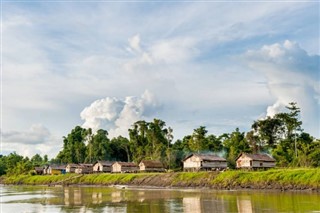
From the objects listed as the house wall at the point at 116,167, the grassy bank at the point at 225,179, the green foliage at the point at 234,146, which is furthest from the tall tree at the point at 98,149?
the green foliage at the point at 234,146

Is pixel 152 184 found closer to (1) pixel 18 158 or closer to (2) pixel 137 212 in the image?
(2) pixel 137 212

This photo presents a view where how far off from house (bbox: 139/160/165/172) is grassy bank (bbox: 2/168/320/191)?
360 inches

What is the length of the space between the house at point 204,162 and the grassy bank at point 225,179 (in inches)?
333

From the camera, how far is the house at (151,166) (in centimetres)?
8855

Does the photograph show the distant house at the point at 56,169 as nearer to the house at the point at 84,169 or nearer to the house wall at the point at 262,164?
the house at the point at 84,169

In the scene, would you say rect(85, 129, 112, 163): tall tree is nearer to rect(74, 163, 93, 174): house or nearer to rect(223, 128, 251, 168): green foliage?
rect(74, 163, 93, 174): house

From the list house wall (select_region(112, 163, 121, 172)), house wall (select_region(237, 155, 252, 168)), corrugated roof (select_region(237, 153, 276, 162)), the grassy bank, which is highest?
corrugated roof (select_region(237, 153, 276, 162))

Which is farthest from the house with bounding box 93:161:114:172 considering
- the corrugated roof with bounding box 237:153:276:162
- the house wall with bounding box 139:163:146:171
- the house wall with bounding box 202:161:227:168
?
the corrugated roof with bounding box 237:153:276:162

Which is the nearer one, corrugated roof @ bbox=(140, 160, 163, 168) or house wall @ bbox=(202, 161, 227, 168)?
house wall @ bbox=(202, 161, 227, 168)

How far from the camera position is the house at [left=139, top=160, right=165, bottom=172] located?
8855 cm

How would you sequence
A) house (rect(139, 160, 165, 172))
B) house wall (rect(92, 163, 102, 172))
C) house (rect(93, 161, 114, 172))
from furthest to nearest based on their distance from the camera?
house wall (rect(92, 163, 102, 172)) → house (rect(93, 161, 114, 172)) → house (rect(139, 160, 165, 172))

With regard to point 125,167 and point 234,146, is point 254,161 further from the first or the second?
point 125,167

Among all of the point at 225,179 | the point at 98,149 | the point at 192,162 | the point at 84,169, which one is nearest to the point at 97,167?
the point at 84,169

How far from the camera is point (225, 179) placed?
57531 millimetres
